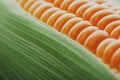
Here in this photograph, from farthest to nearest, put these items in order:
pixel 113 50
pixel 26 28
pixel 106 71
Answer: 1. pixel 26 28
2. pixel 113 50
3. pixel 106 71

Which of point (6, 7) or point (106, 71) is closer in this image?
point (106, 71)

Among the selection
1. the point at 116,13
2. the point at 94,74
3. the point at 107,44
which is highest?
the point at 116,13

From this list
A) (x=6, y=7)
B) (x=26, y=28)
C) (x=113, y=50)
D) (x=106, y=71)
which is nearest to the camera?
(x=106, y=71)

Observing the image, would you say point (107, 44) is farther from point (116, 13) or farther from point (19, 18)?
point (19, 18)

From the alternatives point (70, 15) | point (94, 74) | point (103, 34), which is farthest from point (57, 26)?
point (94, 74)

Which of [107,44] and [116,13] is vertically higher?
[116,13]

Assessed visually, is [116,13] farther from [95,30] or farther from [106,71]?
[106,71]
